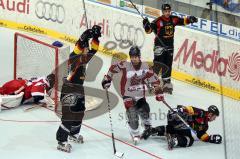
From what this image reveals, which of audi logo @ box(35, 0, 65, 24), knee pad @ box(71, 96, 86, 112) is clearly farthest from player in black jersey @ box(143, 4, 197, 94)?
audi logo @ box(35, 0, 65, 24)

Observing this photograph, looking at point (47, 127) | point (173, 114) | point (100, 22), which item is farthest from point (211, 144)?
point (100, 22)

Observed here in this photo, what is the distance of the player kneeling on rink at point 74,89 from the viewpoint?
646cm

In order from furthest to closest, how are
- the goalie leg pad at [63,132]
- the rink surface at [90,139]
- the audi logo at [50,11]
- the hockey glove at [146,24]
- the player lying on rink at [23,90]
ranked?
the audi logo at [50,11], the hockey glove at [146,24], the player lying on rink at [23,90], the rink surface at [90,139], the goalie leg pad at [63,132]

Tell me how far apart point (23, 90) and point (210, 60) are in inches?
124

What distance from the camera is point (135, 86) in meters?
6.94

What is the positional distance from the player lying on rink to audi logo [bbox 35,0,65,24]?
3.36 metres

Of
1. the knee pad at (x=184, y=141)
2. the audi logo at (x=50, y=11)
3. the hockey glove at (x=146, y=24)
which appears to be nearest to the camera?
the knee pad at (x=184, y=141)

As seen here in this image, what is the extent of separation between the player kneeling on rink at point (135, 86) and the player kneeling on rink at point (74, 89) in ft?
1.34

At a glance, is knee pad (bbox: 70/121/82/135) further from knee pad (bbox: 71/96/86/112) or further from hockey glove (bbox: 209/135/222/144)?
hockey glove (bbox: 209/135/222/144)

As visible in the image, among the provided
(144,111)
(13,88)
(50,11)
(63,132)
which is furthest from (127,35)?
(63,132)

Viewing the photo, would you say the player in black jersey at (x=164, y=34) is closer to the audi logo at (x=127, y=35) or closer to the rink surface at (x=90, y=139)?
the rink surface at (x=90, y=139)

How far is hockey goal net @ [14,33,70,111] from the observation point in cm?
802

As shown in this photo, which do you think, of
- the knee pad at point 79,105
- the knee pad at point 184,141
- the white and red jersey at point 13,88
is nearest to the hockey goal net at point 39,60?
the white and red jersey at point 13,88

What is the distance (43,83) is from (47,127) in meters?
0.95
